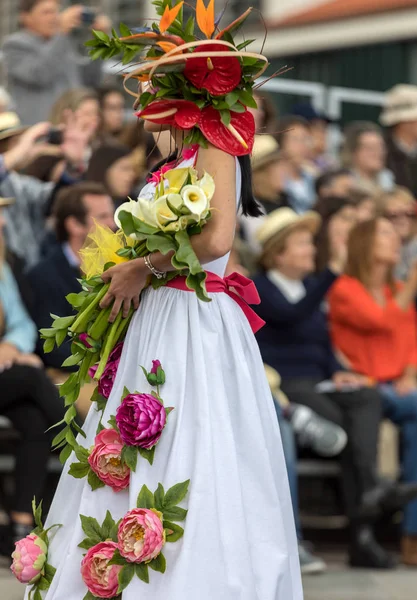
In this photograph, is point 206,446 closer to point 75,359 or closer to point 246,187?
point 75,359


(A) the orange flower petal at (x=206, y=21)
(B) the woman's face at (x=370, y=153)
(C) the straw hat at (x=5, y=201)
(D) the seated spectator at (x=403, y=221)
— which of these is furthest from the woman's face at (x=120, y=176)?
(A) the orange flower petal at (x=206, y=21)

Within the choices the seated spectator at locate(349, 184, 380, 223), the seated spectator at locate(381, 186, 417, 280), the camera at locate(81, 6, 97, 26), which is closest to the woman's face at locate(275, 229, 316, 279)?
the seated spectator at locate(349, 184, 380, 223)

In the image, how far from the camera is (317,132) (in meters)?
11.3

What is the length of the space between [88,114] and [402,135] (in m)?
3.80

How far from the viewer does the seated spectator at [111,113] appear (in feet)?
29.9

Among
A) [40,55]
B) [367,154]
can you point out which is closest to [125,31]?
[40,55]

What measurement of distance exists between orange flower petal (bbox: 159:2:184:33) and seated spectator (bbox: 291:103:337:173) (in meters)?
6.96

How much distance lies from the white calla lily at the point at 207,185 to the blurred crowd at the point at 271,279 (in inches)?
98.3

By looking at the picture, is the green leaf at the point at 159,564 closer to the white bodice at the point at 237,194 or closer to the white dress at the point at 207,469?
the white dress at the point at 207,469

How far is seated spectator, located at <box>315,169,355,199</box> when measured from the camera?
9.59 metres

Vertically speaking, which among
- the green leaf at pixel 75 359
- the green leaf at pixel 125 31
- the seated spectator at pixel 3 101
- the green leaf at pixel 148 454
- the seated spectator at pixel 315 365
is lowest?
the seated spectator at pixel 315 365

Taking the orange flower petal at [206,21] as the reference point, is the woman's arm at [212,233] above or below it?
below

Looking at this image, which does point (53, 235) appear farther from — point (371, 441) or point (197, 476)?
point (197, 476)

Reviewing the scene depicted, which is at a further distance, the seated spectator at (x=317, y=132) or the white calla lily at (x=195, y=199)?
the seated spectator at (x=317, y=132)
